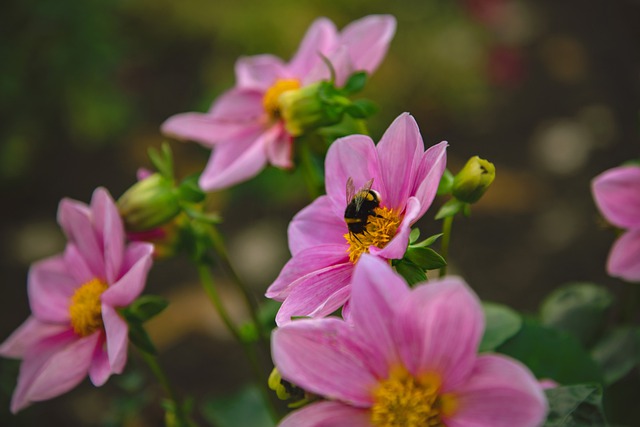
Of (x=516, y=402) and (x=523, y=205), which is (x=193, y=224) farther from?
(x=523, y=205)

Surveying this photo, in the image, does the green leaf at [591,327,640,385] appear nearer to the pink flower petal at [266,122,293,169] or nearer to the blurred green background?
the pink flower petal at [266,122,293,169]

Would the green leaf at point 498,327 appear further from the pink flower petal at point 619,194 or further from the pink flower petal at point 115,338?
the pink flower petal at point 115,338

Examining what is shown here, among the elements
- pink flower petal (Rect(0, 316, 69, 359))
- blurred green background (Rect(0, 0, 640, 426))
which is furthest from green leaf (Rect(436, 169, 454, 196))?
blurred green background (Rect(0, 0, 640, 426))

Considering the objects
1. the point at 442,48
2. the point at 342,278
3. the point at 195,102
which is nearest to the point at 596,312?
the point at 342,278

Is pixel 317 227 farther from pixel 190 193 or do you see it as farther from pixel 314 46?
pixel 314 46

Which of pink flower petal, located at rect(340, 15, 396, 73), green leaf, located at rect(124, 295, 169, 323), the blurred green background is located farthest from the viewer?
the blurred green background

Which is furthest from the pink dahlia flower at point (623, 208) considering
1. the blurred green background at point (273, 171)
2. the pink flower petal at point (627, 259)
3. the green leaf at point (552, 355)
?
the blurred green background at point (273, 171)
